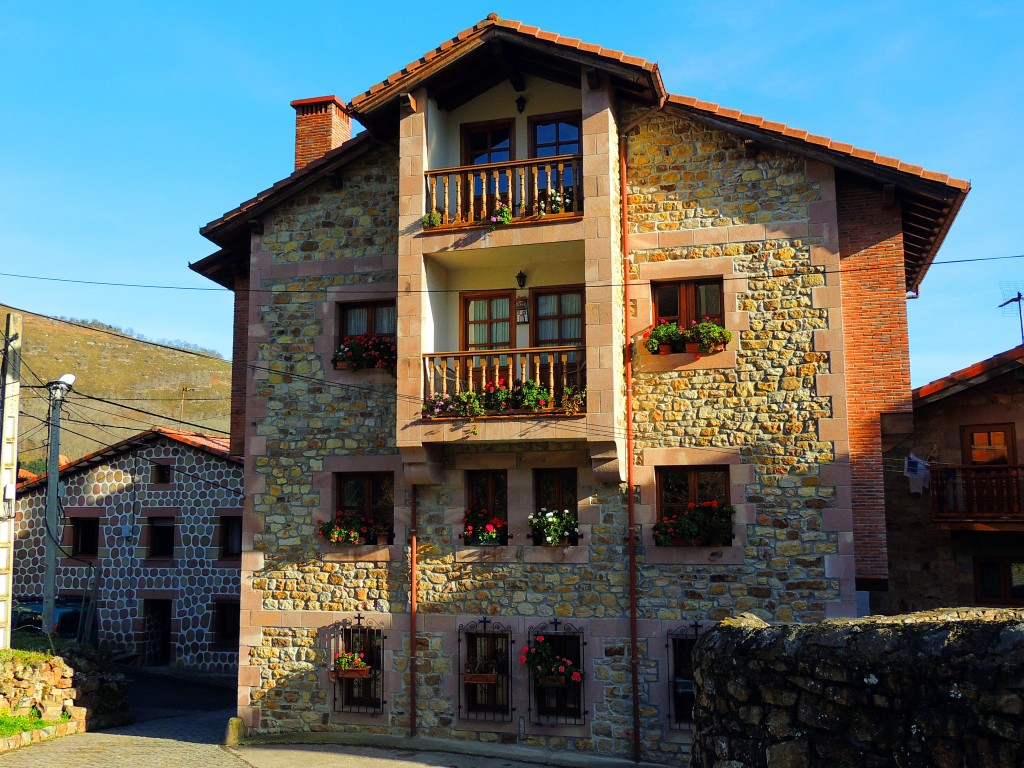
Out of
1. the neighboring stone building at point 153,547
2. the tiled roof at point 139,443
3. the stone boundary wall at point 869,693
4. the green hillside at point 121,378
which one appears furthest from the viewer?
the green hillside at point 121,378

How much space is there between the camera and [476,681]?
13.2 metres

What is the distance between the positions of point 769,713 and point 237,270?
13.2 m

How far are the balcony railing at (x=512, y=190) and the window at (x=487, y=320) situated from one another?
4.42ft

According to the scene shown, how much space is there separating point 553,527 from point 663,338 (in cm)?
324

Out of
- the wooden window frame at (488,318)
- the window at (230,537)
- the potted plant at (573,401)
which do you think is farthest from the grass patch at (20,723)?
the potted plant at (573,401)

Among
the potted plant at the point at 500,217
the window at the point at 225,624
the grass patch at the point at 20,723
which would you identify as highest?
the potted plant at the point at 500,217

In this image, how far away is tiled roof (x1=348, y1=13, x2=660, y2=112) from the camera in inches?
507

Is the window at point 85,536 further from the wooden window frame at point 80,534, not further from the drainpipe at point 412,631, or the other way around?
the drainpipe at point 412,631

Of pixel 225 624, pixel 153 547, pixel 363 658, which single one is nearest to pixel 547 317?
pixel 363 658

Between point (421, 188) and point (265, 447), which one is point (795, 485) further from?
point (265, 447)

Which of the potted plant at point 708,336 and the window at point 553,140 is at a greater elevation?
the window at point 553,140

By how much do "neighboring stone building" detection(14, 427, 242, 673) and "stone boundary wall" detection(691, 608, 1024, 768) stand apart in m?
16.7

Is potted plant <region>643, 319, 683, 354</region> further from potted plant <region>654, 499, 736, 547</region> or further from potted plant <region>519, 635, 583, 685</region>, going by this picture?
potted plant <region>519, 635, 583, 685</region>

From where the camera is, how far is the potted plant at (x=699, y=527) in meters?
12.6
